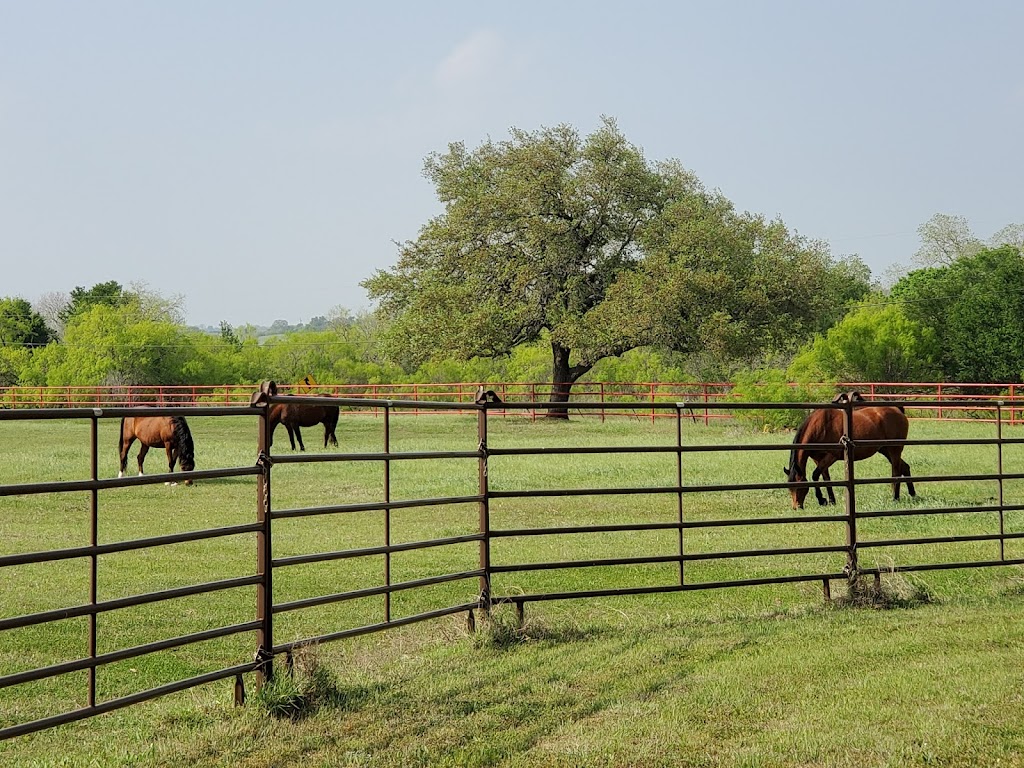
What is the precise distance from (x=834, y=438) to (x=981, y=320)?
111ft

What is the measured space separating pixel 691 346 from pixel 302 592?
28633 millimetres

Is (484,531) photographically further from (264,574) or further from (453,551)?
(453,551)

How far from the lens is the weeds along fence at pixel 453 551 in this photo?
4.59 m

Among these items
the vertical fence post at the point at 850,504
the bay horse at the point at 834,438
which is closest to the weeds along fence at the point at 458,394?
the bay horse at the point at 834,438

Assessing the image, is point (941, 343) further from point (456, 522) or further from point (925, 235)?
point (456, 522)

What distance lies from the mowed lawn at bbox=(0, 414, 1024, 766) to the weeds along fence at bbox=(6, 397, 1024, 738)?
0.31 ft

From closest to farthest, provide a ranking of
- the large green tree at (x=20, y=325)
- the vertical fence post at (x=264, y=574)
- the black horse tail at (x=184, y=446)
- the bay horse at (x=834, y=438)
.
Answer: the vertical fence post at (x=264, y=574), the bay horse at (x=834, y=438), the black horse tail at (x=184, y=446), the large green tree at (x=20, y=325)

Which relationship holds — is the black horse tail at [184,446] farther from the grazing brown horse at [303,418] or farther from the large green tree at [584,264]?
the large green tree at [584,264]

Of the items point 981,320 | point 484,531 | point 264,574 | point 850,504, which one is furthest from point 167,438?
point 981,320

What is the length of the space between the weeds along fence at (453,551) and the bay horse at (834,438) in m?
0.60

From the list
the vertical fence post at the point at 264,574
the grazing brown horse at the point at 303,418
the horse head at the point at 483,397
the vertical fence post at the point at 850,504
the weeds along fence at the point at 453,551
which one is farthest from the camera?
the grazing brown horse at the point at 303,418

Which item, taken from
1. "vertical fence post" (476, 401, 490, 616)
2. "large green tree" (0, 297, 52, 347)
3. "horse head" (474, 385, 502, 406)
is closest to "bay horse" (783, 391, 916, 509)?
"horse head" (474, 385, 502, 406)

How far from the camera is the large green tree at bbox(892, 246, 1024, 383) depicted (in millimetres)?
42938

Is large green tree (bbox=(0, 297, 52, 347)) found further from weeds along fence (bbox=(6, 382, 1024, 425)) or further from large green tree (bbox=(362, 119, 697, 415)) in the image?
large green tree (bbox=(362, 119, 697, 415))
